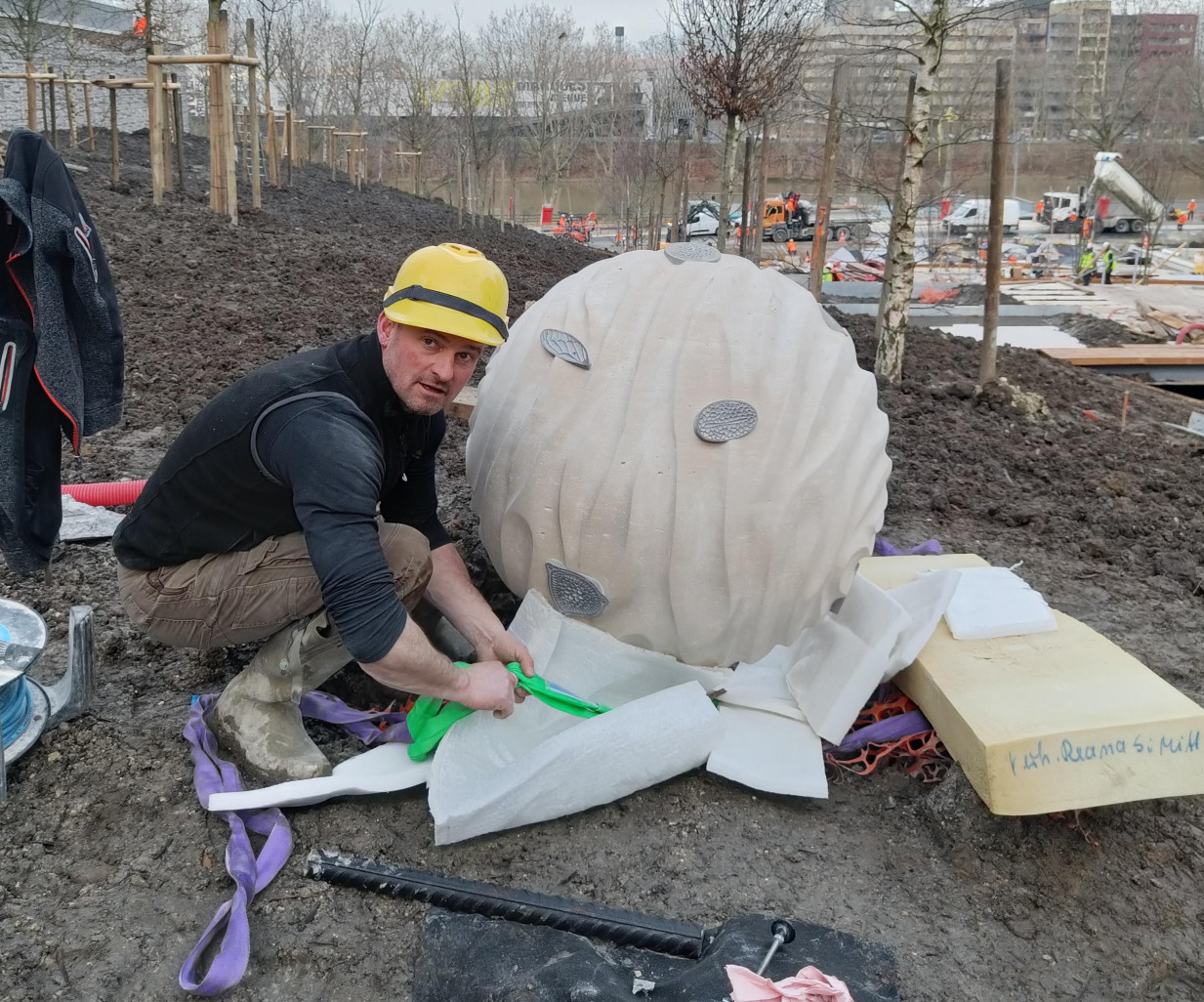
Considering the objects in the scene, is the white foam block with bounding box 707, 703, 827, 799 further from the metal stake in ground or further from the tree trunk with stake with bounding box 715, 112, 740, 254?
the tree trunk with stake with bounding box 715, 112, 740, 254

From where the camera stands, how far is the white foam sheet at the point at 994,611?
3.01 metres

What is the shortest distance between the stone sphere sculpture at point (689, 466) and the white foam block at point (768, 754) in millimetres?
213

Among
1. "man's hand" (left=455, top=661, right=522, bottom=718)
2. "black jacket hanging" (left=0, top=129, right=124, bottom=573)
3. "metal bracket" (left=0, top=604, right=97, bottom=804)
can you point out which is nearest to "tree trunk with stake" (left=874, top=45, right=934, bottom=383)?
"man's hand" (left=455, top=661, right=522, bottom=718)

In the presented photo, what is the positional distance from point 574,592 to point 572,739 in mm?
429

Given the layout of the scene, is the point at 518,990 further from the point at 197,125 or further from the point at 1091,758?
the point at 197,125

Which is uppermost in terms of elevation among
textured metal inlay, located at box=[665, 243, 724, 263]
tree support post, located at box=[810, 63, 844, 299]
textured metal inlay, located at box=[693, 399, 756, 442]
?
tree support post, located at box=[810, 63, 844, 299]

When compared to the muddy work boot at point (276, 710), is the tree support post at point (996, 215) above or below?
above

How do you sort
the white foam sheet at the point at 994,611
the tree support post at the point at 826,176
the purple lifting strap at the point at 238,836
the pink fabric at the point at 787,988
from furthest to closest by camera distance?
the tree support post at the point at 826,176, the white foam sheet at the point at 994,611, the purple lifting strap at the point at 238,836, the pink fabric at the point at 787,988

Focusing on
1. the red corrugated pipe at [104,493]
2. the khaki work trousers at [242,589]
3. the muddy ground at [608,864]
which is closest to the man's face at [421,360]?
the khaki work trousers at [242,589]

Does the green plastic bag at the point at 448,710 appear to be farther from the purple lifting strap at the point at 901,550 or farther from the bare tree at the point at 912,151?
the bare tree at the point at 912,151

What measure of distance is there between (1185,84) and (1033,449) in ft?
116

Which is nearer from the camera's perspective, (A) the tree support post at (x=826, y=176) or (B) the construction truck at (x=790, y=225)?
(A) the tree support post at (x=826, y=176)

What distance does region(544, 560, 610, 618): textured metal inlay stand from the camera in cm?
277

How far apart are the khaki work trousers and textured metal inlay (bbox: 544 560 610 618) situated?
14.3 inches
